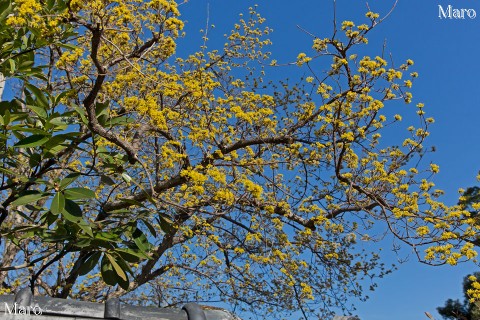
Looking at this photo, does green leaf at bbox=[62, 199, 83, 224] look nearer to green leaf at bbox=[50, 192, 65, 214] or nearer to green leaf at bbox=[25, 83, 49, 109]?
green leaf at bbox=[50, 192, 65, 214]

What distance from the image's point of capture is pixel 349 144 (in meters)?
6.23

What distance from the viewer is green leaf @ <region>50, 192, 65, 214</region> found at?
347 centimetres

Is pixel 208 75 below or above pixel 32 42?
above

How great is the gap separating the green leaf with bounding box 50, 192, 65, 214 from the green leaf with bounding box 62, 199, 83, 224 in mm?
53

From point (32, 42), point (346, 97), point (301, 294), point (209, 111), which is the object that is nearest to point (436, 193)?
point (346, 97)

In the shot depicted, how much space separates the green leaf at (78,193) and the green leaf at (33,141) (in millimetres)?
361

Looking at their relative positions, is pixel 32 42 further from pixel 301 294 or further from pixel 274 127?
pixel 301 294

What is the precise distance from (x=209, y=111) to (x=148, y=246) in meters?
3.44

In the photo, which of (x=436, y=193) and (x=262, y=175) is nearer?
(x=436, y=193)

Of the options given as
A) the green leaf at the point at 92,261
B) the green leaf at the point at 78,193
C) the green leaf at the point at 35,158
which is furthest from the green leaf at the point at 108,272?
the green leaf at the point at 35,158

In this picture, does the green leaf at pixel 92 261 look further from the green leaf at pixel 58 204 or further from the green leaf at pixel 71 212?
the green leaf at pixel 58 204

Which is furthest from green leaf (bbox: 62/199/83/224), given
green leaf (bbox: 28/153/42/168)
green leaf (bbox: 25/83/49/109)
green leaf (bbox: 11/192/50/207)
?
green leaf (bbox: 25/83/49/109)

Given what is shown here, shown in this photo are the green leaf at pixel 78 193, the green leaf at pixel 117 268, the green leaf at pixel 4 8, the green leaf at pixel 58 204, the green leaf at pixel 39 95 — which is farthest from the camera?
the green leaf at pixel 4 8

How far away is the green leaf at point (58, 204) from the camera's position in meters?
3.47
